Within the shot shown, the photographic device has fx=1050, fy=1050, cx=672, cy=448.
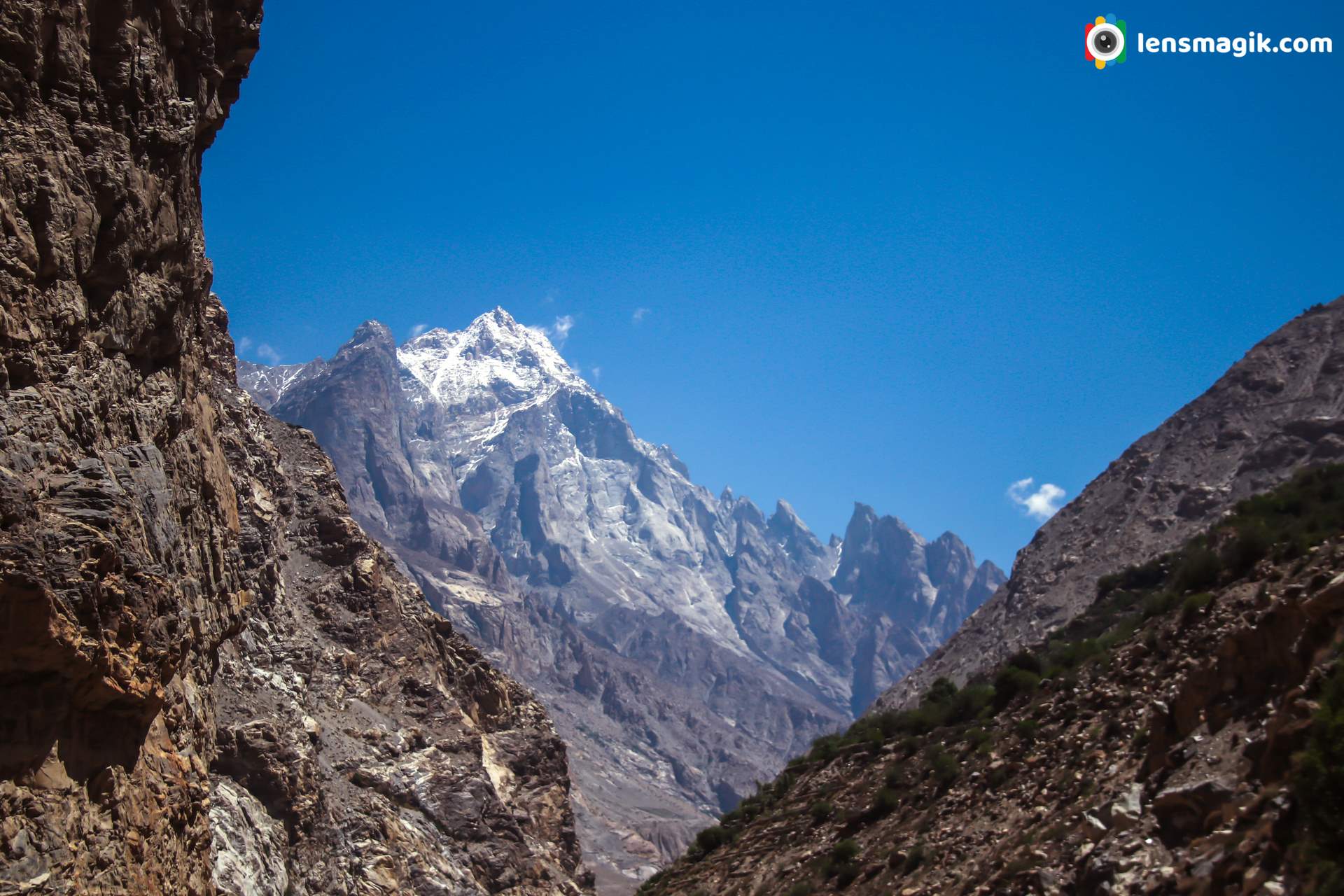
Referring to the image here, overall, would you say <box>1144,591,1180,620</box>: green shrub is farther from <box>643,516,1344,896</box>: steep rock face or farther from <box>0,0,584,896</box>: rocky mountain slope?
<box>0,0,584,896</box>: rocky mountain slope

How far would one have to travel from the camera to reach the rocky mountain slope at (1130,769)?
54.3 ft

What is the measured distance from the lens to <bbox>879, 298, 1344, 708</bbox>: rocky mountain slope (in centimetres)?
7731

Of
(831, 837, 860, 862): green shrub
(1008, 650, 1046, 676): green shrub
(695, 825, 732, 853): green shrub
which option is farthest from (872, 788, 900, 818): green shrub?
(695, 825, 732, 853): green shrub

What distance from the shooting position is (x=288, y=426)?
60.8 meters

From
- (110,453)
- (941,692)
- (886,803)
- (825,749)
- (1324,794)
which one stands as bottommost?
(1324,794)

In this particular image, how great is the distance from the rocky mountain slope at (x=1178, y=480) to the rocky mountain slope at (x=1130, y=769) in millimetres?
34449

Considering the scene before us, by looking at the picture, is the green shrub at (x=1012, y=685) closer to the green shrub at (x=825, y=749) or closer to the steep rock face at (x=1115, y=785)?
the steep rock face at (x=1115, y=785)

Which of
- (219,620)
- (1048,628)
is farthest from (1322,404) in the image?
(219,620)

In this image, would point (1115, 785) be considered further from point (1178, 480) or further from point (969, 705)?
point (1178, 480)

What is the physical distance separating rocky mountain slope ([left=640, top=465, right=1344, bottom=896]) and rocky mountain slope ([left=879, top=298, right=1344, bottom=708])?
34.4m

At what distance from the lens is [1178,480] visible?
277ft

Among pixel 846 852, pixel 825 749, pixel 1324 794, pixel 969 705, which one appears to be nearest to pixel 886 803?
pixel 846 852

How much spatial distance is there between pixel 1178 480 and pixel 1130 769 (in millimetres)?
68739

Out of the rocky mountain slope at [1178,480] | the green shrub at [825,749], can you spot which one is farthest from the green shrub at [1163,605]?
the rocky mountain slope at [1178,480]
